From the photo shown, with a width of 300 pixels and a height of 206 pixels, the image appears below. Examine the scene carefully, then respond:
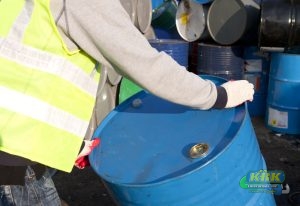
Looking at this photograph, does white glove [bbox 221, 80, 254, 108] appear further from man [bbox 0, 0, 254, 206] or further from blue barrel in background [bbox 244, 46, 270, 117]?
blue barrel in background [bbox 244, 46, 270, 117]

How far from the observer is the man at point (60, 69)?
3.57ft

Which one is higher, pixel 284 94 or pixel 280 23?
pixel 280 23

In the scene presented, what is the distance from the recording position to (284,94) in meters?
3.45

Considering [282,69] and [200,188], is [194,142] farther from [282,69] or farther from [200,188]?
[282,69]

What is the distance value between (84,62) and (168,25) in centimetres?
320

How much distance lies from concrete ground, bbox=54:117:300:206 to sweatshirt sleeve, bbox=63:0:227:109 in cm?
160

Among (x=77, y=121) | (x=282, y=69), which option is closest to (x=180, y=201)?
(x=77, y=121)

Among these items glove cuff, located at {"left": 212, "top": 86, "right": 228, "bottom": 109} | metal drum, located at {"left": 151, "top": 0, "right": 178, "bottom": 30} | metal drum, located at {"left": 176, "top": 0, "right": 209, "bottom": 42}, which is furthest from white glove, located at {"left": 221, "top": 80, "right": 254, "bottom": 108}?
metal drum, located at {"left": 151, "top": 0, "right": 178, "bottom": 30}

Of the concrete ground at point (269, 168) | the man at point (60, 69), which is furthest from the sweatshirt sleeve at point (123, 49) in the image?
the concrete ground at point (269, 168)

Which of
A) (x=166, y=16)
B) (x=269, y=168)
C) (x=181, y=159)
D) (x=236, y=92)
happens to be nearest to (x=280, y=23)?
(x=269, y=168)

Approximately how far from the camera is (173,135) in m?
1.46

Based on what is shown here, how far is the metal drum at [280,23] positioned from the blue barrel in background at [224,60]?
370mm

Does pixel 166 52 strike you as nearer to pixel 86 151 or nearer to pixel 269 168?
pixel 269 168

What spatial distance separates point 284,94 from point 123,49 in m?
2.67
